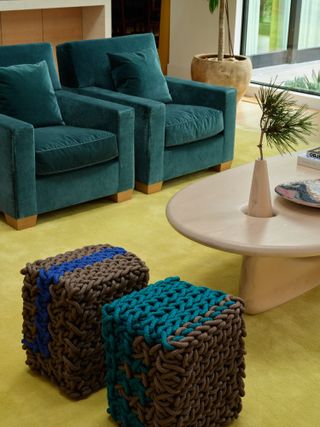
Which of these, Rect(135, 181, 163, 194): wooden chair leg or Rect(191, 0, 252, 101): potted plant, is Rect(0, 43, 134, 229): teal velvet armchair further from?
Rect(191, 0, 252, 101): potted plant

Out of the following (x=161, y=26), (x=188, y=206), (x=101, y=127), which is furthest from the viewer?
(x=161, y=26)

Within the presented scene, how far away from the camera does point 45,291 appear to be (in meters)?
2.53

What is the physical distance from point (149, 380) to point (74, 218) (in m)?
2.15

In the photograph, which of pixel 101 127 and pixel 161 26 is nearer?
pixel 101 127

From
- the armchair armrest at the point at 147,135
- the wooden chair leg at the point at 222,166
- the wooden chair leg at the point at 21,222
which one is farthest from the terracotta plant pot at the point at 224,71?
the wooden chair leg at the point at 21,222

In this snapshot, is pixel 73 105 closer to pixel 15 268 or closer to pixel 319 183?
pixel 15 268

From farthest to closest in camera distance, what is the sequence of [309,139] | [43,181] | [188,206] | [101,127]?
[309,139] < [101,127] < [43,181] < [188,206]

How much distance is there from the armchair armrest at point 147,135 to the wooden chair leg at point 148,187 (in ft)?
0.09

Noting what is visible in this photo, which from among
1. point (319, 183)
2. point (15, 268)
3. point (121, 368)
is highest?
point (319, 183)

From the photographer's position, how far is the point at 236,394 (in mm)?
2402

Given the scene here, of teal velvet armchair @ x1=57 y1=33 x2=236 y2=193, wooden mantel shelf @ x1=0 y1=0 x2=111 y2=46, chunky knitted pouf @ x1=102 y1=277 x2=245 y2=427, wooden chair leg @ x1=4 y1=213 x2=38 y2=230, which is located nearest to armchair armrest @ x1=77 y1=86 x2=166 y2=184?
teal velvet armchair @ x1=57 y1=33 x2=236 y2=193

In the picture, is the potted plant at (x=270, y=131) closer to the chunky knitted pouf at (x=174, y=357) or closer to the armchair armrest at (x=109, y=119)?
the chunky knitted pouf at (x=174, y=357)

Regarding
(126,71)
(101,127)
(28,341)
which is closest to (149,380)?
(28,341)

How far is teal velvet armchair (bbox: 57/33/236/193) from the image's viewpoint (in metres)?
4.50
